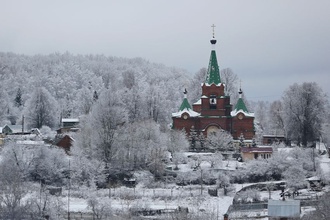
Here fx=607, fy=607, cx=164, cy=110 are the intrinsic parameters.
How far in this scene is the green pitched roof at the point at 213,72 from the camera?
154 ft

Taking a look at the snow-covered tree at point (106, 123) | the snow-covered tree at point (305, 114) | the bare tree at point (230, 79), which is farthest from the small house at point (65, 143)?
the bare tree at point (230, 79)

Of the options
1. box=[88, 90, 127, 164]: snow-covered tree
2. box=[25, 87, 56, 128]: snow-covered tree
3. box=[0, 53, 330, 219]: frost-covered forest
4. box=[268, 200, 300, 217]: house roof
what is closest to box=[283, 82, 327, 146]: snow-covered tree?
box=[0, 53, 330, 219]: frost-covered forest

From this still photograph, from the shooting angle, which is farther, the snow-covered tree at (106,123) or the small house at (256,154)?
the small house at (256,154)

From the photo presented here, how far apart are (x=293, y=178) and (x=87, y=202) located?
11.8 meters

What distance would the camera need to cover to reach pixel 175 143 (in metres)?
39.8

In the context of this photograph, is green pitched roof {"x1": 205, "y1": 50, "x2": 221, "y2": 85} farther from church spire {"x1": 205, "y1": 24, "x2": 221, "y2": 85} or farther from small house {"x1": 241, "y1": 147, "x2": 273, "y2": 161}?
small house {"x1": 241, "y1": 147, "x2": 273, "y2": 161}

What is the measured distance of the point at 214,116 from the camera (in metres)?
46.5

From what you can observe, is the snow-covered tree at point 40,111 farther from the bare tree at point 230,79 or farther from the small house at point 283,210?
the small house at point 283,210

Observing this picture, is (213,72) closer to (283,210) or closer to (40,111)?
(40,111)

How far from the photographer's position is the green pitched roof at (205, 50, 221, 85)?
47.1 meters

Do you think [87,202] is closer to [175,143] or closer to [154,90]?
[175,143]

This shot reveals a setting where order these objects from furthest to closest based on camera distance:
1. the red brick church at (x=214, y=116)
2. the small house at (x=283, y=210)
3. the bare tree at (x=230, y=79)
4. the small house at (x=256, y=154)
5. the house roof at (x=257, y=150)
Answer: the bare tree at (x=230, y=79) < the red brick church at (x=214, y=116) < the house roof at (x=257, y=150) < the small house at (x=256, y=154) < the small house at (x=283, y=210)

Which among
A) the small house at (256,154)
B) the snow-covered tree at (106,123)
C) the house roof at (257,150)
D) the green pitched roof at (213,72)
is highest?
the green pitched roof at (213,72)

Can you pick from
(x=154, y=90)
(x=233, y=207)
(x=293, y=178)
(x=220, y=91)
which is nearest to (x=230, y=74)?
(x=154, y=90)
